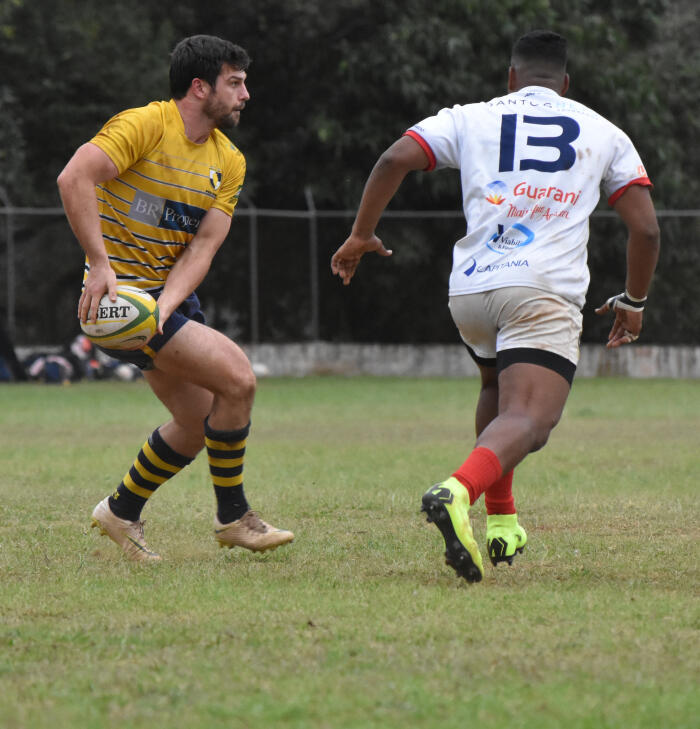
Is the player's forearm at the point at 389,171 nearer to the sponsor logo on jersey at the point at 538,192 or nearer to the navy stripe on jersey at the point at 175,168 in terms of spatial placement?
the sponsor logo on jersey at the point at 538,192

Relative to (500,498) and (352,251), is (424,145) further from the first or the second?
(500,498)

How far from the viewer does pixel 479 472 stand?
482 centimetres

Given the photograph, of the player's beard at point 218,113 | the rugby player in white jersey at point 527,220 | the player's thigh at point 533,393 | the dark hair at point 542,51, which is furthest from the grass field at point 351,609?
the dark hair at point 542,51

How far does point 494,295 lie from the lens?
5094 mm

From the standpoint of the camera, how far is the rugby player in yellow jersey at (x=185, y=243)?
5.58m

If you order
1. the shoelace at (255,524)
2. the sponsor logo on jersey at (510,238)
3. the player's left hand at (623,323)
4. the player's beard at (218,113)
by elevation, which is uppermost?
the player's beard at (218,113)

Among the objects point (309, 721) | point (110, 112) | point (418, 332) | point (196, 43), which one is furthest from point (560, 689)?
point (110, 112)

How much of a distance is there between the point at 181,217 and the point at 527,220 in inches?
58.7

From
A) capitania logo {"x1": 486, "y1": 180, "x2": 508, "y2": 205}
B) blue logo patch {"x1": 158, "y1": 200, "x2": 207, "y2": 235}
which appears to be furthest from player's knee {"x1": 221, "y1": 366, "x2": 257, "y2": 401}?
capitania logo {"x1": 486, "y1": 180, "x2": 508, "y2": 205}

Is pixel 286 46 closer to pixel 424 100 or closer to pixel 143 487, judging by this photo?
pixel 424 100

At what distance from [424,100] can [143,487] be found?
17.7 m

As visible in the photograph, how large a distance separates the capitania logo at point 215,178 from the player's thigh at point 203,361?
1.96 ft

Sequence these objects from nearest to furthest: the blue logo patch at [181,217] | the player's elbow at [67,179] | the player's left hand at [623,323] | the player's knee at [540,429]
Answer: the player's knee at [540,429]
the player's elbow at [67,179]
the player's left hand at [623,323]
the blue logo patch at [181,217]

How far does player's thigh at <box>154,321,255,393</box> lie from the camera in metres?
5.57
